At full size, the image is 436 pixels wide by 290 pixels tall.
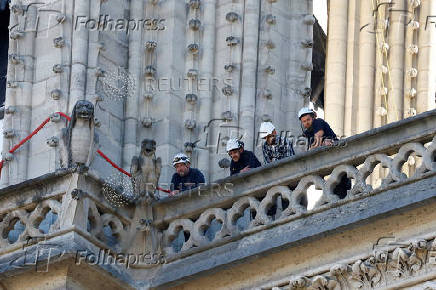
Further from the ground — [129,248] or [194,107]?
[194,107]

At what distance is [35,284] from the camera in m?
21.1

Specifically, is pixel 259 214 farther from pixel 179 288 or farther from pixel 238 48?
pixel 238 48

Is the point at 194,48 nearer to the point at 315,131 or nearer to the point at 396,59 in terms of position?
the point at 315,131

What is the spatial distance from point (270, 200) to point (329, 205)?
2.31 ft

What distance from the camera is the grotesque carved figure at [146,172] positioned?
2192 centimetres

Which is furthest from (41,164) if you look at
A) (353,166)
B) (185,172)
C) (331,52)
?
(331,52)

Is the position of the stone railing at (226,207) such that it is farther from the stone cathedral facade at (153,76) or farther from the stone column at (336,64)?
the stone column at (336,64)

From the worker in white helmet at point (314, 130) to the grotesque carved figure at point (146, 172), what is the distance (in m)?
1.36

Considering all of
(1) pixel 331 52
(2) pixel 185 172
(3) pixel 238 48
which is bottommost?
(2) pixel 185 172

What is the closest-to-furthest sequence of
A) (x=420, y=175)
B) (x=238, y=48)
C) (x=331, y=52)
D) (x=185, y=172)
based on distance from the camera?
(x=420, y=175) → (x=185, y=172) → (x=238, y=48) → (x=331, y=52)

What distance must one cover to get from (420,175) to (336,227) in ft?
2.74

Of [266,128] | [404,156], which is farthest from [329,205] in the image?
[266,128]

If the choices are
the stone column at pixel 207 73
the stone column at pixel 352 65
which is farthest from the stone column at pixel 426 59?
the stone column at pixel 207 73

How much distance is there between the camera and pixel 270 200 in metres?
21.4
